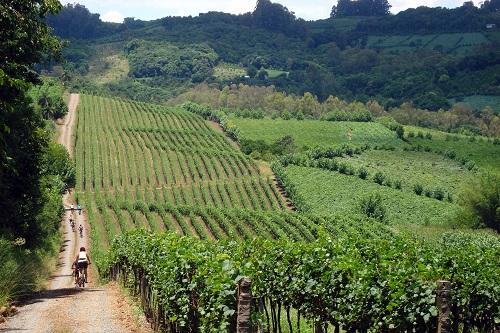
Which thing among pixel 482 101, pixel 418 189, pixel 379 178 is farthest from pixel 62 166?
pixel 482 101

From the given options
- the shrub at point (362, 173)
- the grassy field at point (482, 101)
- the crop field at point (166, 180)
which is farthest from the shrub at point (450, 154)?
the grassy field at point (482, 101)

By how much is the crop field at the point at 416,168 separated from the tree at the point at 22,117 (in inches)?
3077

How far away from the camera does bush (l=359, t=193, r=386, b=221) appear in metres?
89.2

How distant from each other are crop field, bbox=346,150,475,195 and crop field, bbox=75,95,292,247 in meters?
23.0

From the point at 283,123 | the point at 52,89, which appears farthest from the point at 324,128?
the point at 52,89

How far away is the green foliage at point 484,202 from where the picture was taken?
8094 centimetres

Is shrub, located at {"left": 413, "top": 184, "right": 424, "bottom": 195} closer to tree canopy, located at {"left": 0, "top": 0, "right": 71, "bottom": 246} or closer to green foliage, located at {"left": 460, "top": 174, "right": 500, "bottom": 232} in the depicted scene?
green foliage, located at {"left": 460, "top": 174, "right": 500, "bottom": 232}

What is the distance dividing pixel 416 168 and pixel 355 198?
2388 centimetres

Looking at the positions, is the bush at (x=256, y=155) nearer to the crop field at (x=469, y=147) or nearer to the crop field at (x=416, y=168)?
the crop field at (x=416, y=168)

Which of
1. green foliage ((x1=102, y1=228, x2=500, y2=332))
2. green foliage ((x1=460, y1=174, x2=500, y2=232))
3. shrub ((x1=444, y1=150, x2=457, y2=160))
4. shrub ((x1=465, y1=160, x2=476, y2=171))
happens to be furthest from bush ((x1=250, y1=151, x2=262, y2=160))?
green foliage ((x1=102, y1=228, x2=500, y2=332))

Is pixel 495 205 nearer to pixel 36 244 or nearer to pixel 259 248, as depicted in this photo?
pixel 36 244

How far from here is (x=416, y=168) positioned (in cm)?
11662

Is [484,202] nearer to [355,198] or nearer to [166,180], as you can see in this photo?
[355,198]

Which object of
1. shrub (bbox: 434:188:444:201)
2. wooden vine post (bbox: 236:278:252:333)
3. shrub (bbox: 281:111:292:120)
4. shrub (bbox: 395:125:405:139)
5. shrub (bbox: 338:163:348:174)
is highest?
wooden vine post (bbox: 236:278:252:333)
